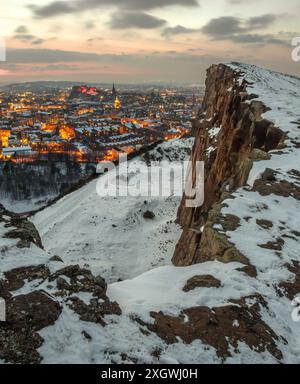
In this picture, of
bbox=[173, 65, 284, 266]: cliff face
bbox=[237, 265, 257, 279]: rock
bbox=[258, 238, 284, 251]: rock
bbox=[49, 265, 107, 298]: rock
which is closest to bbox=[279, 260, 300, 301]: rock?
bbox=[237, 265, 257, 279]: rock

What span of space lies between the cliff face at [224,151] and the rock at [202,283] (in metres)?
0.96

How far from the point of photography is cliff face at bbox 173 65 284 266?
1176cm

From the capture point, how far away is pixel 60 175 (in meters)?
105

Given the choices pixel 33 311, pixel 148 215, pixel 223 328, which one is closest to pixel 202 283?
pixel 223 328

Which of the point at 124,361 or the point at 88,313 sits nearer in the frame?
the point at 124,361

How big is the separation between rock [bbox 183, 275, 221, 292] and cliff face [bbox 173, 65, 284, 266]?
96 cm

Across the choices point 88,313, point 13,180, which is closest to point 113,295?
point 88,313

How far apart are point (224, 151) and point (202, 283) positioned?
14694 millimetres

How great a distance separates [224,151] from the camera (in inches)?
900

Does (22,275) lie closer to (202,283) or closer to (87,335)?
(87,335)

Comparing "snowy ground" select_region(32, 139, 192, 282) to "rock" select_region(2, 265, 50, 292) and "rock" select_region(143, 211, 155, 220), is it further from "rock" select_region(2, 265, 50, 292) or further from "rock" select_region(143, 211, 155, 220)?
"rock" select_region(2, 265, 50, 292)

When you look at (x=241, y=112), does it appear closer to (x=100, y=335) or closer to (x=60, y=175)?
(x=100, y=335)

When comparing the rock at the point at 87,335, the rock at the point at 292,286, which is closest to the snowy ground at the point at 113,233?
the rock at the point at 292,286

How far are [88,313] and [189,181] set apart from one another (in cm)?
2444
